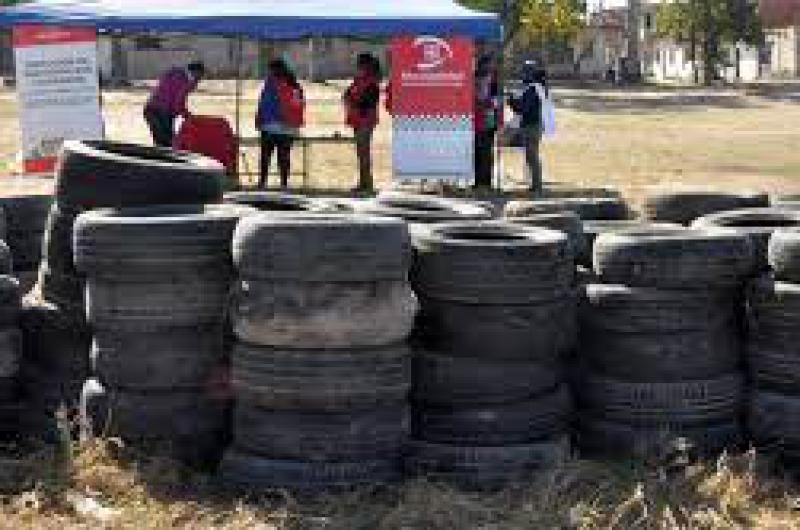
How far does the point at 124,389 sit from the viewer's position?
21.4ft

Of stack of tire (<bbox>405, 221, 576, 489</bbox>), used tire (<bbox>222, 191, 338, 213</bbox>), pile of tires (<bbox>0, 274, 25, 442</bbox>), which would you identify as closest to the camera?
stack of tire (<bbox>405, 221, 576, 489</bbox>)

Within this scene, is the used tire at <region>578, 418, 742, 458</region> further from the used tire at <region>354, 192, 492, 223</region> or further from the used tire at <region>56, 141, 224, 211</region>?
the used tire at <region>56, 141, 224, 211</region>

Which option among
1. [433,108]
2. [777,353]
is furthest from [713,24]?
[777,353]

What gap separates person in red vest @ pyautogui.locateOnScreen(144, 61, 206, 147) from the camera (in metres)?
19.2

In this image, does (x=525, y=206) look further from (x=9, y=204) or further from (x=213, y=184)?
(x=9, y=204)

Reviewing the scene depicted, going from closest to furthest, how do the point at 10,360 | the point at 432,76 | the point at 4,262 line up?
the point at 10,360 → the point at 4,262 → the point at 432,76

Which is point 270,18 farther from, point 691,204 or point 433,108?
point 691,204

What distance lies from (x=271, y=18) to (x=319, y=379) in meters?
13.7

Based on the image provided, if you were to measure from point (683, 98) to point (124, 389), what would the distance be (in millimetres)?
49080

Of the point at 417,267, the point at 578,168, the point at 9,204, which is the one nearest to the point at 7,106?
the point at 578,168

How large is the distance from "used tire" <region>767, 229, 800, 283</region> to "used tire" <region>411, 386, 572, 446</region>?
1.28m

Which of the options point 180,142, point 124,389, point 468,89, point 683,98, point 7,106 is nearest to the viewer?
point 124,389

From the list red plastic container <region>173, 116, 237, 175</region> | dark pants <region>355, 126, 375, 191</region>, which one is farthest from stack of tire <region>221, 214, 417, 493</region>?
dark pants <region>355, 126, 375, 191</region>

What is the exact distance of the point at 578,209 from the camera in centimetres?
905
